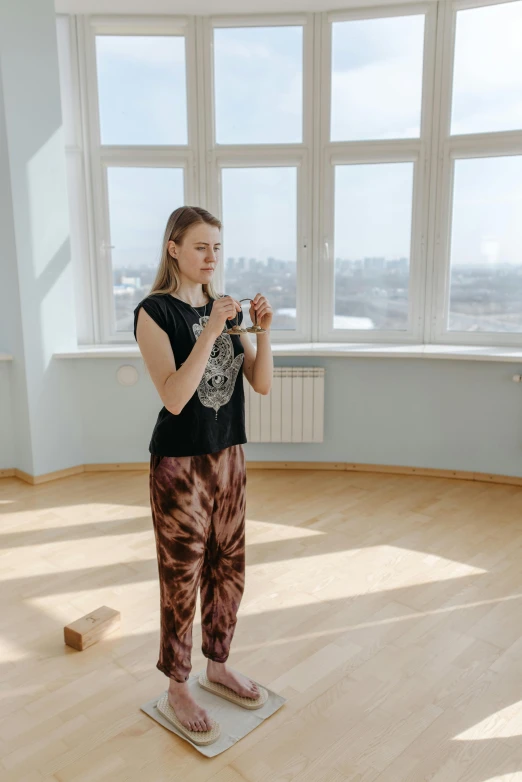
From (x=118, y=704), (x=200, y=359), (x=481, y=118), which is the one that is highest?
(x=481, y=118)

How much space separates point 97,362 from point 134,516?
1.19 metres

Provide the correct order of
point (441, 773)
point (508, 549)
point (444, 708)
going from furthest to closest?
Answer: point (508, 549), point (444, 708), point (441, 773)

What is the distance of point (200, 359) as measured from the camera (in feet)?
5.23

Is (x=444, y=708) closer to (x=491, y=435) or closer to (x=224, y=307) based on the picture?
(x=224, y=307)

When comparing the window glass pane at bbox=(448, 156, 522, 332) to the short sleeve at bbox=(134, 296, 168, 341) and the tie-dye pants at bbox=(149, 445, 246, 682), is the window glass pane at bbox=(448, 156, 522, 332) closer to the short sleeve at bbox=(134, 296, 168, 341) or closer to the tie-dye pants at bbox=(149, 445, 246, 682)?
the tie-dye pants at bbox=(149, 445, 246, 682)

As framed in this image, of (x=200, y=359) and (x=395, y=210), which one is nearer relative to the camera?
(x=200, y=359)

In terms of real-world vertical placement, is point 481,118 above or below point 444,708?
above

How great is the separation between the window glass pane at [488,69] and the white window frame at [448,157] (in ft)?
0.17

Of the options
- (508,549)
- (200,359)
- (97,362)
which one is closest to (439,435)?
(508,549)

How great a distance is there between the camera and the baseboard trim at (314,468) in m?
4.16

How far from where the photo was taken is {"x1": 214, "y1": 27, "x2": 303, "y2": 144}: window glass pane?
432 centimetres

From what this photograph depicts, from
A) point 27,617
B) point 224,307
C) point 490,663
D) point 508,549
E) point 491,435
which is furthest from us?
point 491,435

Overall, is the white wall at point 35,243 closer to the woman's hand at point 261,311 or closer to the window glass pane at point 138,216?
the window glass pane at point 138,216

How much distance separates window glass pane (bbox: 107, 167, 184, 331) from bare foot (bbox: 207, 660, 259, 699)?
10.1ft
